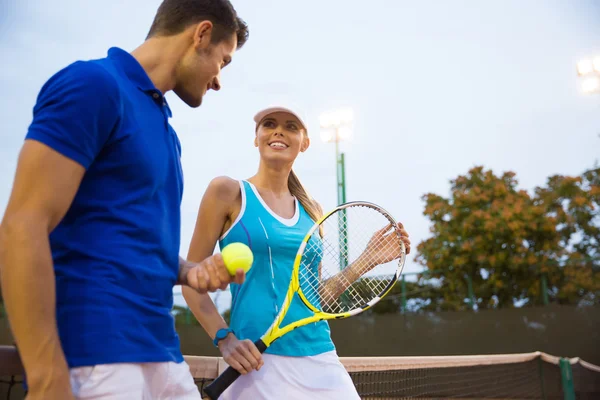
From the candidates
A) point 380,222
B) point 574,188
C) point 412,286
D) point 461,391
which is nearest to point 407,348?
point 412,286

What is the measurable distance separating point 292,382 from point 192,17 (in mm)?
1209

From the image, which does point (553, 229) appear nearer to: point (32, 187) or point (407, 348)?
point (407, 348)

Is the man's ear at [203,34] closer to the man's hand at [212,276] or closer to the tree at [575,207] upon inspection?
the man's hand at [212,276]

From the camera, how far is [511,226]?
1480 centimetres

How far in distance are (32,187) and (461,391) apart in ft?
28.5

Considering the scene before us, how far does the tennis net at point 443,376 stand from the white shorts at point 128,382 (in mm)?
244

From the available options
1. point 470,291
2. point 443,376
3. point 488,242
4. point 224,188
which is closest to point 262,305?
point 224,188

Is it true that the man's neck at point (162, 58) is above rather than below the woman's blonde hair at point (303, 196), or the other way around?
above

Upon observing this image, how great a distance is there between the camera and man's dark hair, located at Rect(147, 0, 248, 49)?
149 cm

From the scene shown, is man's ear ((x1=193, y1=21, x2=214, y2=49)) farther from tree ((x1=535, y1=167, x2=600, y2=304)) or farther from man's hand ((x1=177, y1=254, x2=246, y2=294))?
tree ((x1=535, y1=167, x2=600, y2=304))

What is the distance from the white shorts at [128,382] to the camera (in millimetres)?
1095

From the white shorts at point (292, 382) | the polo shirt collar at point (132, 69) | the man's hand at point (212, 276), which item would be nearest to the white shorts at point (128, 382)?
the man's hand at point (212, 276)

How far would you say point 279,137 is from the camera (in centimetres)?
251

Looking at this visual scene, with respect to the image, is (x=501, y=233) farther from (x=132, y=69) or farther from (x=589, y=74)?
(x=132, y=69)
